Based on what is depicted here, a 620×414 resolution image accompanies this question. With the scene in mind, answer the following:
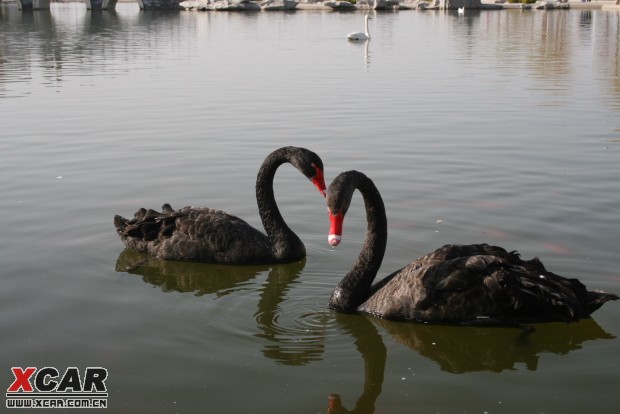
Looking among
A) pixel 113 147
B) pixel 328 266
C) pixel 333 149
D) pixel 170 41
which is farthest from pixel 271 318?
pixel 170 41

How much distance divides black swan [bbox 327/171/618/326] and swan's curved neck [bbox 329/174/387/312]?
0.36ft

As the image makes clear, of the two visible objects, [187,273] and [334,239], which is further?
[187,273]

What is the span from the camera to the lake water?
411 cm

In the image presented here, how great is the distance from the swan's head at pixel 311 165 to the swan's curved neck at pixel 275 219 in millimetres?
143

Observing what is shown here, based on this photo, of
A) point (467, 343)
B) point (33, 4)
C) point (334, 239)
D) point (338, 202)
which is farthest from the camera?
point (33, 4)

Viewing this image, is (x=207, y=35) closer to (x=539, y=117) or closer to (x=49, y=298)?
(x=539, y=117)

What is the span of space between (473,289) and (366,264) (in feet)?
2.36

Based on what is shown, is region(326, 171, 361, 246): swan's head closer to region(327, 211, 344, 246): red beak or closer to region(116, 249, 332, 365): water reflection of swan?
region(327, 211, 344, 246): red beak

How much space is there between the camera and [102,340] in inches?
180

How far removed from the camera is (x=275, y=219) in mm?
6098

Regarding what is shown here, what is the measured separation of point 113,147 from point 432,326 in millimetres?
6037

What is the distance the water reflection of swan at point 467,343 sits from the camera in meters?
4.31

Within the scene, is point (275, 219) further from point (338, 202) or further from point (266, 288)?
point (338, 202)

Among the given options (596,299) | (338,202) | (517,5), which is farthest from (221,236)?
(517,5)
